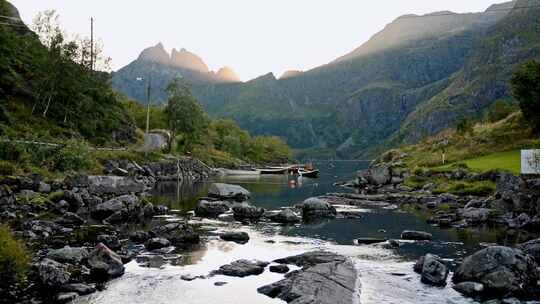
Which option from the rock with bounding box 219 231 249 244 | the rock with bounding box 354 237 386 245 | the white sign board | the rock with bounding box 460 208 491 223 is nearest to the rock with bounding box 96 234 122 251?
the rock with bounding box 219 231 249 244

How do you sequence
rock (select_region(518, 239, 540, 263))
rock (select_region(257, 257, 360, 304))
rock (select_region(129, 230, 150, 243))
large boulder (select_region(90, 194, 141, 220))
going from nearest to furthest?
rock (select_region(257, 257, 360, 304)) < rock (select_region(518, 239, 540, 263)) < rock (select_region(129, 230, 150, 243)) < large boulder (select_region(90, 194, 141, 220))

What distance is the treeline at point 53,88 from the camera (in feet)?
259

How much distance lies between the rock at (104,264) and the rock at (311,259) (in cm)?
964

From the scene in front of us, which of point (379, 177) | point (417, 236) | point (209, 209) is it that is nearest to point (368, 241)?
point (417, 236)

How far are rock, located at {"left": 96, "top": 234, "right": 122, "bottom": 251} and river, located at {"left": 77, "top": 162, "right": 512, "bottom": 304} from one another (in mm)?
3968

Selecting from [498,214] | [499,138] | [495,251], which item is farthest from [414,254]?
[499,138]

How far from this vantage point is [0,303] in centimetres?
1903

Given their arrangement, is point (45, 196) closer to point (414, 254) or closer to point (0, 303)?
point (0, 303)

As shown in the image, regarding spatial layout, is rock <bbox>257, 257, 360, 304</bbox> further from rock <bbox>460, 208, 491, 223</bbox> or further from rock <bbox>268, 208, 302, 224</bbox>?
rock <bbox>460, 208, 491, 223</bbox>

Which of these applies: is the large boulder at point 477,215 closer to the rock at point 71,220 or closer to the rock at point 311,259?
the rock at point 311,259

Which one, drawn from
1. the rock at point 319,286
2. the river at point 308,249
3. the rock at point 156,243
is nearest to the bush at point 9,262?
the river at point 308,249

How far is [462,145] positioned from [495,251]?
81.7 m

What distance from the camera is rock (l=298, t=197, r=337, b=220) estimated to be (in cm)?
5156

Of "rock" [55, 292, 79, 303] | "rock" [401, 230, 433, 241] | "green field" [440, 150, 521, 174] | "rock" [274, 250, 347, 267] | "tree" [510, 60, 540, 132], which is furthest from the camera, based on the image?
"tree" [510, 60, 540, 132]
